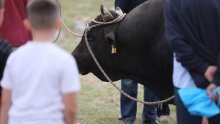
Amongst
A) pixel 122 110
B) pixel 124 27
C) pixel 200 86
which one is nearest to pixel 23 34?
pixel 124 27

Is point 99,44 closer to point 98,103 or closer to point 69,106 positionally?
point 98,103

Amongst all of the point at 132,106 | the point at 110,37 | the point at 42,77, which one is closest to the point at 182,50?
the point at 42,77

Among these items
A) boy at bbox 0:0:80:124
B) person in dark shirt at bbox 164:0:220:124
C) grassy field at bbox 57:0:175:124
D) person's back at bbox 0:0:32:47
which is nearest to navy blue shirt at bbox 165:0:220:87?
person in dark shirt at bbox 164:0:220:124

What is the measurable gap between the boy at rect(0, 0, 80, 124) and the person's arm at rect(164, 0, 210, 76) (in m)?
0.88

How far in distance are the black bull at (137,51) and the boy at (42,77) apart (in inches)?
80.7

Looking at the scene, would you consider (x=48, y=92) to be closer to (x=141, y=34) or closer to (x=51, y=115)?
(x=51, y=115)

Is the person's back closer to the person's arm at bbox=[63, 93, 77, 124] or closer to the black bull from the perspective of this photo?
the black bull

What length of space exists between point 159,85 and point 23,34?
1.62 m

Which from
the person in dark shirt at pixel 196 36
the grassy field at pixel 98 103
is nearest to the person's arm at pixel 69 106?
the person in dark shirt at pixel 196 36

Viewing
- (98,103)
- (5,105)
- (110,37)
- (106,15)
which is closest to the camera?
(5,105)

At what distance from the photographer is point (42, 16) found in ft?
10.9

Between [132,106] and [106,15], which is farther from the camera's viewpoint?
[132,106]

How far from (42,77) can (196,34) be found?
122 centimetres

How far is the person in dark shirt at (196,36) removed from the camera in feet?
12.6
